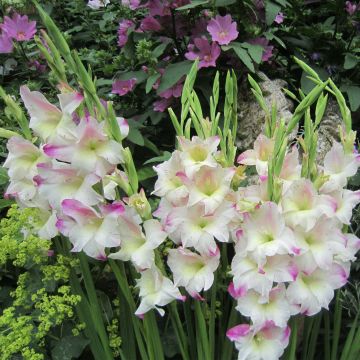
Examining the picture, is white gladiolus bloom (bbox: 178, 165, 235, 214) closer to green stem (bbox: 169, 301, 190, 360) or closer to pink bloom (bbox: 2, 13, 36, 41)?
green stem (bbox: 169, 301, 190, 360)

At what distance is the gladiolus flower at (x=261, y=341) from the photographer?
998mm

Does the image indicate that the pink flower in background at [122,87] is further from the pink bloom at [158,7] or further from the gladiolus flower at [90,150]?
the gladiolus flower at [90,150]

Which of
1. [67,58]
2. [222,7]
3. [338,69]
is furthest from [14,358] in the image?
[338,69]

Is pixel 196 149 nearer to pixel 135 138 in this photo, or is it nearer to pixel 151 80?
pixel 135 138

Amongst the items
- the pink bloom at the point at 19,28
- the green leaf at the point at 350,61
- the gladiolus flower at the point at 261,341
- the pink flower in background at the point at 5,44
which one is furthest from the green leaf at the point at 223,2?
the gladiolus flower at the point at 261,341

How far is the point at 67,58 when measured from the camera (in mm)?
901

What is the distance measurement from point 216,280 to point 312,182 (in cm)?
29

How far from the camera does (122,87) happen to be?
6.00 feet

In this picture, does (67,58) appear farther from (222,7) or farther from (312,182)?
(222,7)

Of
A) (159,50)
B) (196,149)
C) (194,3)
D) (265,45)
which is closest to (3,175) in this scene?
(196,149)

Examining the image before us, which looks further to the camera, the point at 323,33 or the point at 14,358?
the point at 323,33

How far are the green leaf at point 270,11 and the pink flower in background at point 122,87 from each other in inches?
19.0

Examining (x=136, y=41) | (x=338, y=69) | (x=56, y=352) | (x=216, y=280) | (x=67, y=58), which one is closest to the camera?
(x=67, y=58)

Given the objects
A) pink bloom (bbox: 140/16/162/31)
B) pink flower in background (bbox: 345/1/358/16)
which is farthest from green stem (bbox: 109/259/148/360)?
pink flower in background (bbox: 345/1/358/16)
